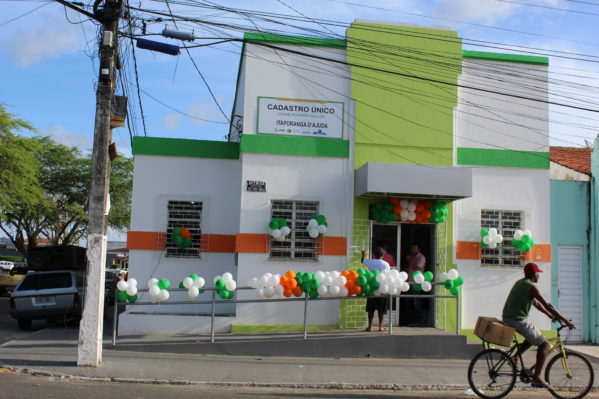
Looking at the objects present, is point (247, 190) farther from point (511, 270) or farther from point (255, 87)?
point (511, 270)

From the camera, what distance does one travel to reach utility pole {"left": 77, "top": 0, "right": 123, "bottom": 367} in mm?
9328

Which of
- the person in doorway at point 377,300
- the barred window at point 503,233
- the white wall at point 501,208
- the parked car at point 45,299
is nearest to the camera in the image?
the person in doorway at point 377,300

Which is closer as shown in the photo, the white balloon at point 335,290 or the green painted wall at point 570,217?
the white balloon at point 335,290

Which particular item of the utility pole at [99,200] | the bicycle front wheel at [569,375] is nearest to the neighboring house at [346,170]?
the utility pole at [99,200]

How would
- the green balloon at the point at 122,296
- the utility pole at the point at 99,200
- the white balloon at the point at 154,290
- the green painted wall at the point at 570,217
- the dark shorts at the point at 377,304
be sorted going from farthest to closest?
the green painted wall at the point at 570,217
the dark shorts at the point at 377,304
the green balloon at the point at 122,296
the white balloon at the point at 154,290
the utility pole at the point at 99,200

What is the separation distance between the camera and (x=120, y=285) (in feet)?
34.8

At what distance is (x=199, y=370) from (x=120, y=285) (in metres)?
2.33

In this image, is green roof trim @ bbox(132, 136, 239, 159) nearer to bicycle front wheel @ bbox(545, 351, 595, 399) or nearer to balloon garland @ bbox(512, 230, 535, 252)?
balloon garland @ bbox(512, 230, 535, 252)

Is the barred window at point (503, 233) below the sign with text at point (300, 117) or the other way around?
below

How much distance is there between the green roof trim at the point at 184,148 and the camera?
13430mm

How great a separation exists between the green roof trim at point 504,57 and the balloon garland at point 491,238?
12.8ft

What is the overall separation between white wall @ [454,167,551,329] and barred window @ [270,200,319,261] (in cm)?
326

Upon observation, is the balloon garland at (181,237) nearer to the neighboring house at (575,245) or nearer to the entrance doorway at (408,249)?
the entrance doorway at (408,249)

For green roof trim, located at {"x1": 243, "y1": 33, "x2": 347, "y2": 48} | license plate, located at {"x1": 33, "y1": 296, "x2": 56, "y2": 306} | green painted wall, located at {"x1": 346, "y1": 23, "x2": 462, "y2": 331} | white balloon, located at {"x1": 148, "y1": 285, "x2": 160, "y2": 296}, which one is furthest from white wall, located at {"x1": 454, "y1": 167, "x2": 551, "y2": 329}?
license plate, located at {"x1": 33, "y1": 296, "x2": 56, "y2": 306}
